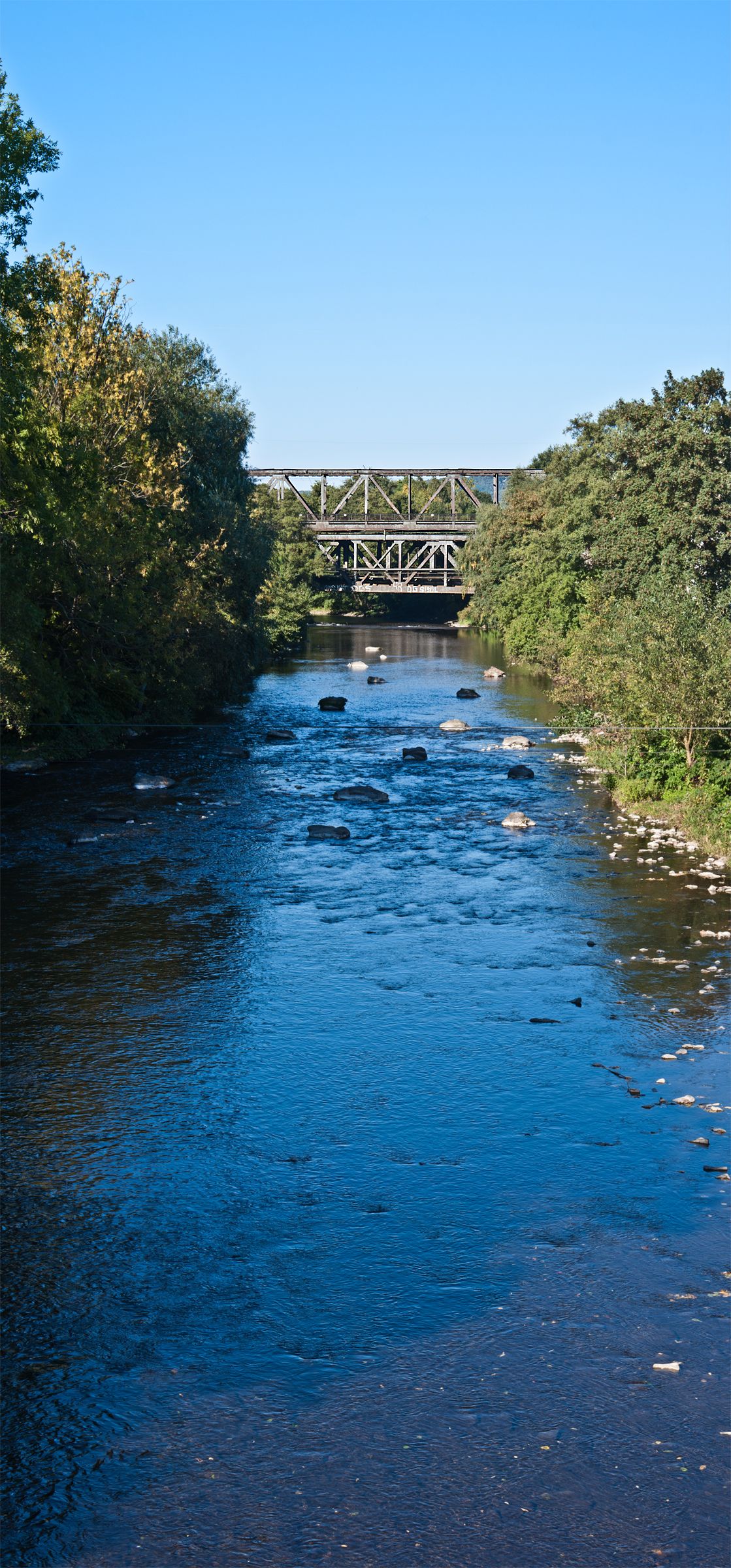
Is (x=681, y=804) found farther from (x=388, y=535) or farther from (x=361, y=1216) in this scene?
(x=388, y=535)

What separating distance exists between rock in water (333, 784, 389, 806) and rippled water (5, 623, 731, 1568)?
23.8ft

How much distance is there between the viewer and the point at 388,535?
129m

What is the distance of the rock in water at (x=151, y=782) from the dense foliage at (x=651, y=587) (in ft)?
42.1

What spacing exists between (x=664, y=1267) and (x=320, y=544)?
12191cm

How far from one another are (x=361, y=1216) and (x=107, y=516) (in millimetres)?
31789

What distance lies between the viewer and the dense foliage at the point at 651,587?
3253 cm

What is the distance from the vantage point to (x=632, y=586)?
45.0 m

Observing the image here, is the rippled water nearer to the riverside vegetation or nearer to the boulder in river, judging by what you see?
the boulder in river

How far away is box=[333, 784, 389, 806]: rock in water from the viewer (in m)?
36.6

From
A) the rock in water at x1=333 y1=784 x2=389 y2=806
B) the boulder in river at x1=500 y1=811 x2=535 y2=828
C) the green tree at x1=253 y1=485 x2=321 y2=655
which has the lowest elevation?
the boulder in river at x1=500 y1=811 x2=535 y2=828

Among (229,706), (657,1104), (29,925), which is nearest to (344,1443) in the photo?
(657,1104)

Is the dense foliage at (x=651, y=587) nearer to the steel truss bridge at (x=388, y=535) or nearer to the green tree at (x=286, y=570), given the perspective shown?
the green tree at (x=286, y=570)

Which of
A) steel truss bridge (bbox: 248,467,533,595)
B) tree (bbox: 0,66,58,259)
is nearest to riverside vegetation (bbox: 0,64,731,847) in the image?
tree (bbox: 0,66,58,259)

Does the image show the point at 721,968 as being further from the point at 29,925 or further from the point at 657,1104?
the point at 29,925
